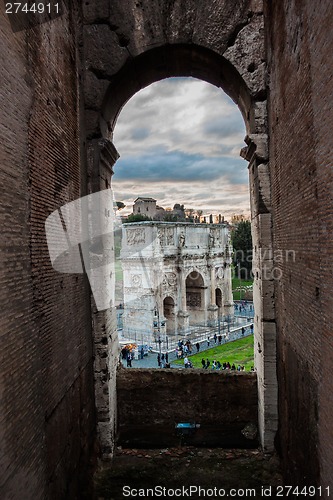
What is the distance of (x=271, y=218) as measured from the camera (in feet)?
19.2

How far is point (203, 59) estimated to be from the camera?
6273mm

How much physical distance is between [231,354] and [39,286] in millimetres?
17857

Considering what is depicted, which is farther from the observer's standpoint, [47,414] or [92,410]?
[92,410]

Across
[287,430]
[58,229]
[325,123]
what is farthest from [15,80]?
[287,430]

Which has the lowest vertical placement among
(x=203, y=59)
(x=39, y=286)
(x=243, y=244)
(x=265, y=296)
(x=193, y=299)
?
(x=193, y=299)

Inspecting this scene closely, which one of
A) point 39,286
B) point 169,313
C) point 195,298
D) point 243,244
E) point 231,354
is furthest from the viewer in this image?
point 243,244

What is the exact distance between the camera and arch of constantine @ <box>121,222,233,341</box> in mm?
22906

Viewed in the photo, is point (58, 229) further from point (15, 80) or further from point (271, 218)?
point (271, 218)

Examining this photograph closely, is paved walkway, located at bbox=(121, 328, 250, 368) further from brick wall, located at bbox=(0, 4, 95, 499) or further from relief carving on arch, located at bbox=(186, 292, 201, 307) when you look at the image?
brick wall, located at bbox=(0, 4, 95, 499)

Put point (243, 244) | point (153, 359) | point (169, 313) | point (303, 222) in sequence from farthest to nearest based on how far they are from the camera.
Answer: point (243, 244), point (169, 313), point (153, 359), point (303, 222)

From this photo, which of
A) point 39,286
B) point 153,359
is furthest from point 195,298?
point 39,286

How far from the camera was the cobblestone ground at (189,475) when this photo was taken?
5.37 meters

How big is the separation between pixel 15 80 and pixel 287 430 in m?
5.36

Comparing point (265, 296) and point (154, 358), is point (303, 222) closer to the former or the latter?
point (265, 296)
